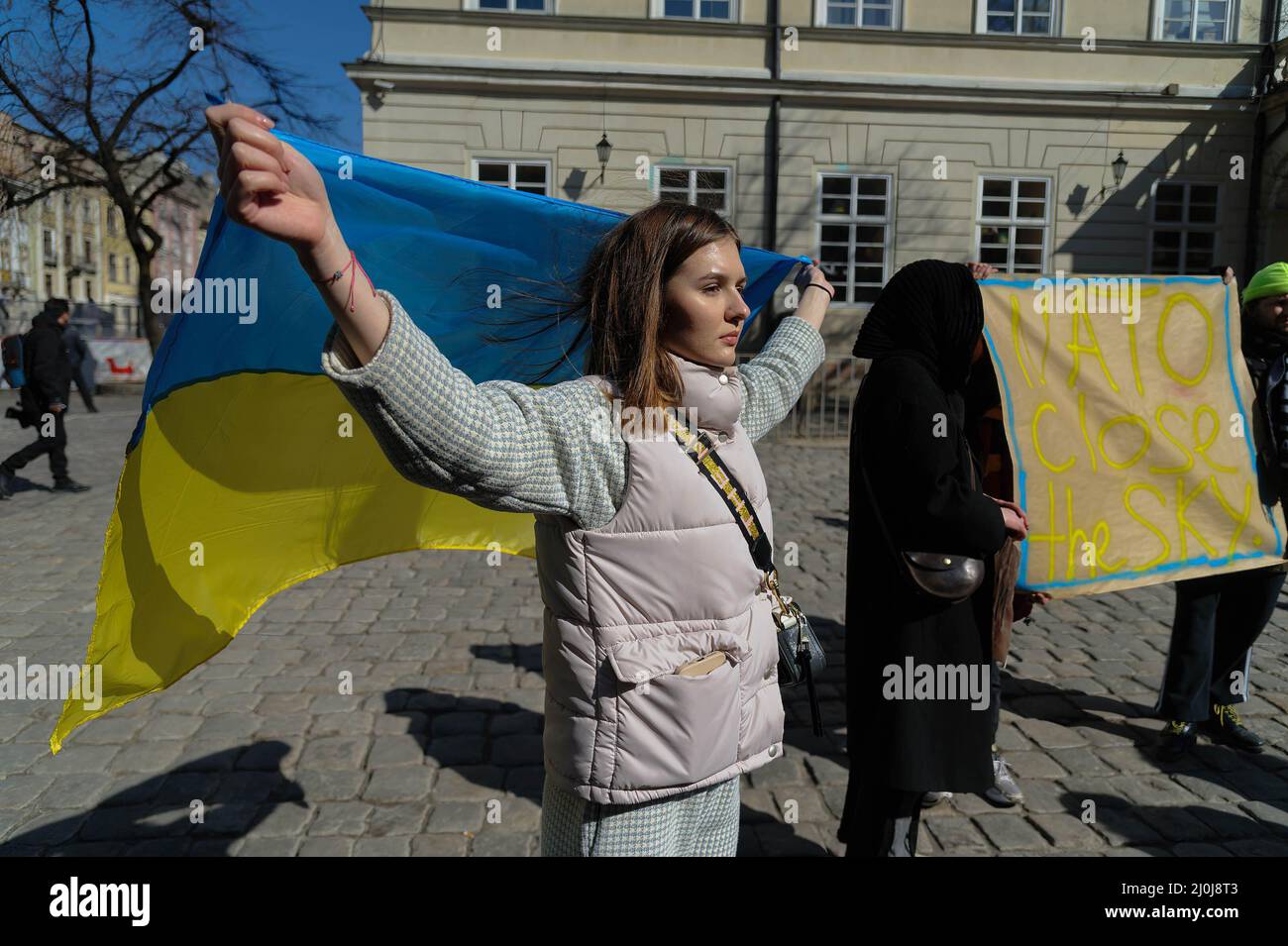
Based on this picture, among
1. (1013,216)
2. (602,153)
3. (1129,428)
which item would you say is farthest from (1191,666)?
(1013,216)

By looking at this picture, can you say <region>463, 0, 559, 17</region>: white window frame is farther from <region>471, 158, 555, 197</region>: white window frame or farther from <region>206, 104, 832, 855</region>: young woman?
<region>206, 104, 832, 855</region>: young woman

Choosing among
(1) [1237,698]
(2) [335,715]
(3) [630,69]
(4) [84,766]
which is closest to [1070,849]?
(1) [1237,698]

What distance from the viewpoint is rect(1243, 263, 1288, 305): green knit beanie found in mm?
3670

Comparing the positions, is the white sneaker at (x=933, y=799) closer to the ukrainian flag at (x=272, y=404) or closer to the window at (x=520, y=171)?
the ukrainian flag at (x=272, y=404)

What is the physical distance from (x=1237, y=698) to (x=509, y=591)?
4.35 meters

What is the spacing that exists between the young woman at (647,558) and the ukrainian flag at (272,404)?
0.59 m

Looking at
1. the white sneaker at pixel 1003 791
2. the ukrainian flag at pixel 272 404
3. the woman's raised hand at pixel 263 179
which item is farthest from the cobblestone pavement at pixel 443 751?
the woman's raised hand at pixel 263 179

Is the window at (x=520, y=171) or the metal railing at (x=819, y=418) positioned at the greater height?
the window at (x=520, y=171)

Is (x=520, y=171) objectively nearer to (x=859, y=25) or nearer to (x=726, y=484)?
(x=859, y=25)

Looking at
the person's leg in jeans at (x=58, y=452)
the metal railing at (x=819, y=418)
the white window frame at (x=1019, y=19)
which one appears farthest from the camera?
the white window frame at (x=1019, y=19)

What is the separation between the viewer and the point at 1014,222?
1902cm

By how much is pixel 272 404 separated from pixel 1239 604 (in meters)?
3.95

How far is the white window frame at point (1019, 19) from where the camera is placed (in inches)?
732

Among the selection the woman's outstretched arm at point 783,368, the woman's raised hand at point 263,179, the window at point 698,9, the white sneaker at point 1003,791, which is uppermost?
the window at point 698,9
